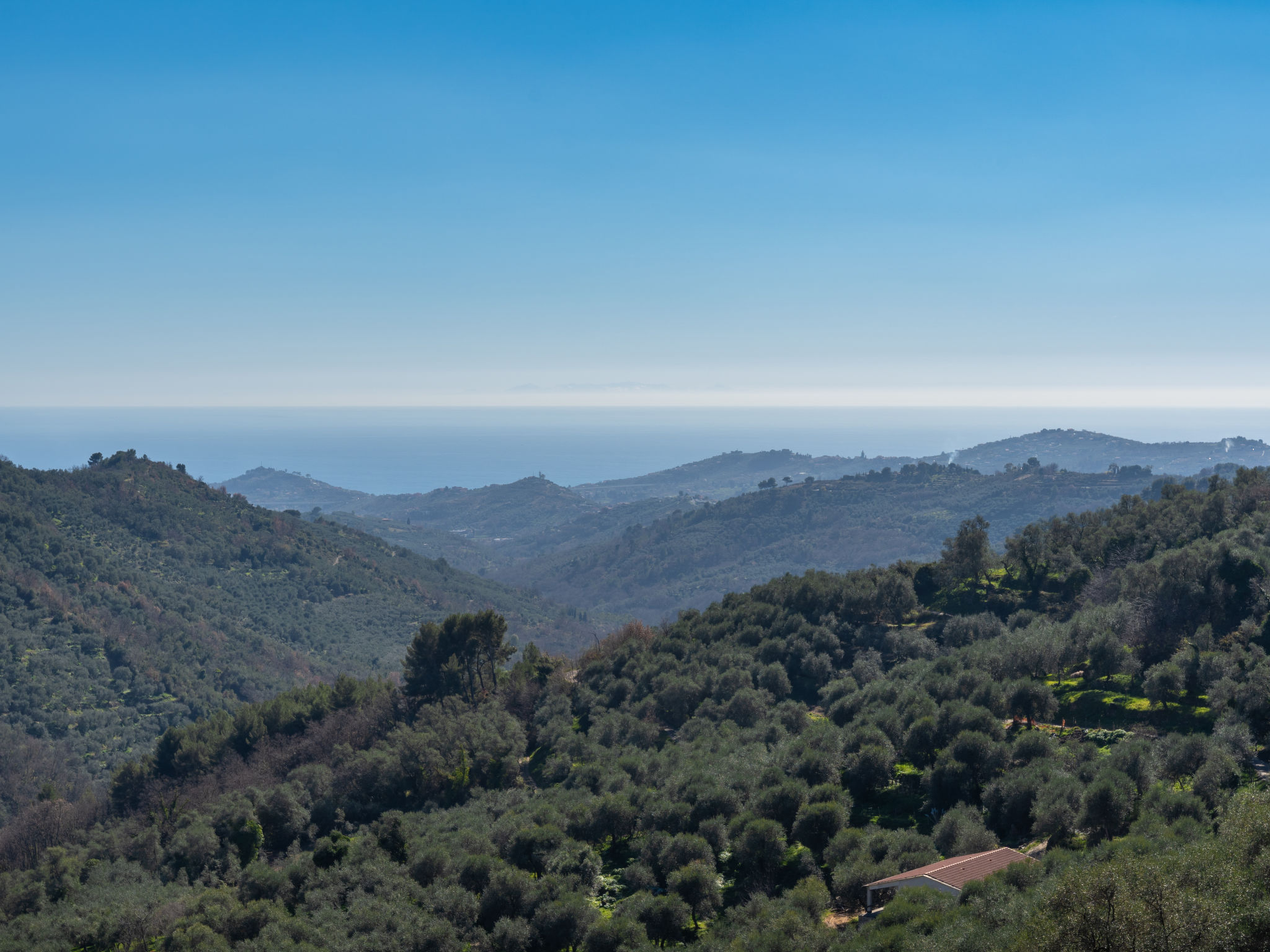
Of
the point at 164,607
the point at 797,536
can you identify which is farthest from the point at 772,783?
the point at 797,536

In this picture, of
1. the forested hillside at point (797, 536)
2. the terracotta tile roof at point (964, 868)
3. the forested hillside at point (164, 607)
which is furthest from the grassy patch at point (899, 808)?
the forested hillside at point (797, 536)

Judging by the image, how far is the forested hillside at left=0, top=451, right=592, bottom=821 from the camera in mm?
66000

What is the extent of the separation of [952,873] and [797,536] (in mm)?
166651

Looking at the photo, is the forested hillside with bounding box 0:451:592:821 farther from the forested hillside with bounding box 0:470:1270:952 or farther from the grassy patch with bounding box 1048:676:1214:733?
the grassy patch with bounding box 1048:676:1214:733

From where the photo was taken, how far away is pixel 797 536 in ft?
601

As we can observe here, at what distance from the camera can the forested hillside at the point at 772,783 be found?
19.1 metres

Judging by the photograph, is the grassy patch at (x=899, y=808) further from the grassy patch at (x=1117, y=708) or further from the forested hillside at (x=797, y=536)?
the forested hillside at (x=797, y=536)

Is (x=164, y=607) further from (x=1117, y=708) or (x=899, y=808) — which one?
(x=1117, y=708)

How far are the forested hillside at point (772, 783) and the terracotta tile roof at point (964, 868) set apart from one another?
3.05 ft

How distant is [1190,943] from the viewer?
1257 cm

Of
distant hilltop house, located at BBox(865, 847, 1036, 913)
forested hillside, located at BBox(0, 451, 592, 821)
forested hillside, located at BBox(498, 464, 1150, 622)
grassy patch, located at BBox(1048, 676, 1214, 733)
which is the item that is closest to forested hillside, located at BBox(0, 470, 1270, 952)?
grassy patch, located at BBox(1048, 676, 1214, 733)

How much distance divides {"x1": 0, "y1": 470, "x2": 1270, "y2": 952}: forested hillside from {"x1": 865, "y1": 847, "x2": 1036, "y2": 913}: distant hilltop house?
72 centimetres

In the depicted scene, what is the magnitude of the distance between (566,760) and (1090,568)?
3263 centimetres

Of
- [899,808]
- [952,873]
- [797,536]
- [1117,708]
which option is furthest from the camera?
[797,536]
